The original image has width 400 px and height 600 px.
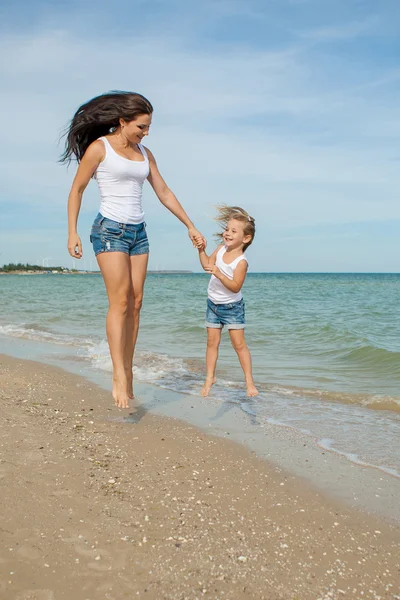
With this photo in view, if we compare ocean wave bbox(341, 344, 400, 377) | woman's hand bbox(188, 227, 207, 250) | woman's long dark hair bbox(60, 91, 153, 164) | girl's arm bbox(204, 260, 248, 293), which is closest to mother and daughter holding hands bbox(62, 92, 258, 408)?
woman's long dark hair bbox(60, 91, 153, 164)

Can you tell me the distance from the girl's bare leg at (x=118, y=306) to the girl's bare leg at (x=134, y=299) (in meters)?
0.11

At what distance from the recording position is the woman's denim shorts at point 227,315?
5.31 metres

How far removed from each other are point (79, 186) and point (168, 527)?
2622mm

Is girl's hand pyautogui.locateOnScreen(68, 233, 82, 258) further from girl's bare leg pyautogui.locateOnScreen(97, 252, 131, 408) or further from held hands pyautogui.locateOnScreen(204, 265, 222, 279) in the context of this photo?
held hands pyautogui.locateOnScreen(204, 265, 222, 279)

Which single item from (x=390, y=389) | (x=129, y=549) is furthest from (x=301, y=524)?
(x=390, y=389)

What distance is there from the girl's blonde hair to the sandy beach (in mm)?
2038

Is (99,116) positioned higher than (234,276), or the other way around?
(99,116)

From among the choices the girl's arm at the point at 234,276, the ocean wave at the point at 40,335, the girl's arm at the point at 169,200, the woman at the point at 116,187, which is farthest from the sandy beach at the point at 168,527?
the ocean wave at the point at 40,335

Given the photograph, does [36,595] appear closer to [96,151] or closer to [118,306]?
[118,306]

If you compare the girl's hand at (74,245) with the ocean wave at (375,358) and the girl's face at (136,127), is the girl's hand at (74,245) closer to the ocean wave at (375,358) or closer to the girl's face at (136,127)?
the girl's face at (136,127)

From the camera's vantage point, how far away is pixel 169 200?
5020 mm

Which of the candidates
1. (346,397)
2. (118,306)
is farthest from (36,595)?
(346,397)

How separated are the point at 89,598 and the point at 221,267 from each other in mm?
3490

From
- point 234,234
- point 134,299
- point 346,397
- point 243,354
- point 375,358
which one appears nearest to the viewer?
point 134,299
